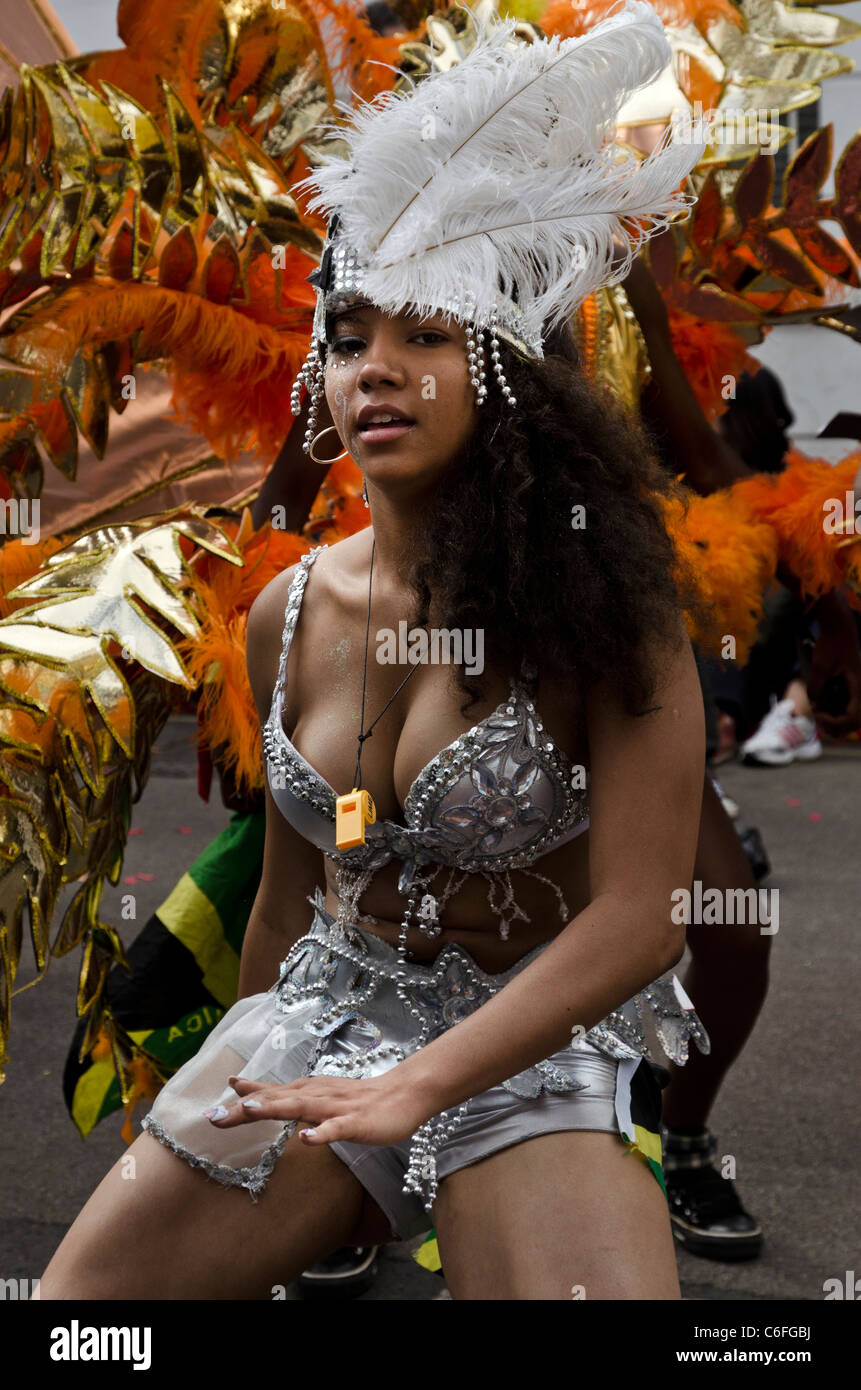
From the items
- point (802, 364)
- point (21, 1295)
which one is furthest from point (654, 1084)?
point (802, 364)

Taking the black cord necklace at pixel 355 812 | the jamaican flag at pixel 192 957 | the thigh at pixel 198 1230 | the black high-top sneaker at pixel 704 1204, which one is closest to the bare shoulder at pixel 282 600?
the black cord necklace at pixel 355 812

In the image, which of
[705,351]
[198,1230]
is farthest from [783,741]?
[198,1230]

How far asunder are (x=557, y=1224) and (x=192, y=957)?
4.89 feet

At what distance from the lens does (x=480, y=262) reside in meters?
1.75

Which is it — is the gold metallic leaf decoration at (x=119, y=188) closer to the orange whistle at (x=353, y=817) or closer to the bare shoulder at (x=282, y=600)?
the bare shoulder at (x=282, y=600)

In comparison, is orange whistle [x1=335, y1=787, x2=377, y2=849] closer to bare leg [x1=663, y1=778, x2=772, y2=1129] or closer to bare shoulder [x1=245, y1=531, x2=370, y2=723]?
bare shoulder [x1=245, y1=531, x2=370, y2=723]

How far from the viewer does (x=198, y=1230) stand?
1.65 m

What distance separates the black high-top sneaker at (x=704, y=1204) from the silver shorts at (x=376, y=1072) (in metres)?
1.34

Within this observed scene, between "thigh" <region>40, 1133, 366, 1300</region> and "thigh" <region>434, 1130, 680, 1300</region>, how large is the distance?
133mm

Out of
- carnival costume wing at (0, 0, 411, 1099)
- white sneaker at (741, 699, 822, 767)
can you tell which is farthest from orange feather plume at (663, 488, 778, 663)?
white sneaker at (741, 699, 822, 767)

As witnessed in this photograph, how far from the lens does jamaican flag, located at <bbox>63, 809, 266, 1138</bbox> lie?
9.51ft

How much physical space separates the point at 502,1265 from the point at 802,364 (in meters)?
8.41

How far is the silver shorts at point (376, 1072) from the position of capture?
165 cm
